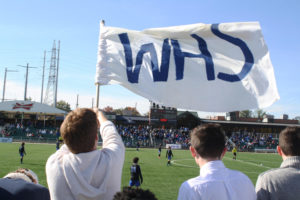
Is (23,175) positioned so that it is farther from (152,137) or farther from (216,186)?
(152,137)

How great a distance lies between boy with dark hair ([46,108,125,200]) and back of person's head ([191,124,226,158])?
0.77 m

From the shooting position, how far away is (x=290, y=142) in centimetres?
302

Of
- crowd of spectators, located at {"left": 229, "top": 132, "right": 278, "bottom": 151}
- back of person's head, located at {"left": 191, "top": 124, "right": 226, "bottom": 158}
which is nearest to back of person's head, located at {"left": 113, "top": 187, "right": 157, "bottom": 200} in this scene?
back of person's head, located at {"left": 191, "top": 124, "right": 226, "bottom": 158}

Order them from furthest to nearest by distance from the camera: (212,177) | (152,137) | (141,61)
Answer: (152,137) → (141,61) → (212,177)

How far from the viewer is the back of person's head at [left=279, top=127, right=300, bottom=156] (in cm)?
300

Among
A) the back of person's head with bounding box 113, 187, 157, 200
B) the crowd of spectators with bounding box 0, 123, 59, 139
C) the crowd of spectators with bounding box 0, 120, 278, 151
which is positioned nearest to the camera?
the back of person's head with bounding box 113, 187, 157, 200

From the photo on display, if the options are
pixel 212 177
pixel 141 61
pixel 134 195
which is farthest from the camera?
pixel 141 61

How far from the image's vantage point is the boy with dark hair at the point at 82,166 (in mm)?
2381

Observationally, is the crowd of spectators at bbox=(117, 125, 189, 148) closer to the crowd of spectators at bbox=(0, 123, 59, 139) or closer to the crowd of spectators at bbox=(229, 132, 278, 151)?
the crowd of spectators at bbox=(229, 132, 278, 151)

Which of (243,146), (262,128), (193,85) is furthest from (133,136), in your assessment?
(193,85)

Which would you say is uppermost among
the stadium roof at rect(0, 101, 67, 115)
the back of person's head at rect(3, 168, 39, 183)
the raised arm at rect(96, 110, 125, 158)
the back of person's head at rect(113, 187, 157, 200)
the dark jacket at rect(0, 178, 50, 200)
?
the stadium roof at rect(0, 101, 67, 115)

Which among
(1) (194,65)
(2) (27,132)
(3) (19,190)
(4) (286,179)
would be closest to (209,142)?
(4) (286,179)

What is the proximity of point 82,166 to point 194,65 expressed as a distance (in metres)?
3.92

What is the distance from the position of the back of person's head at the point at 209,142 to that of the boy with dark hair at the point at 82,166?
2.52 feet
